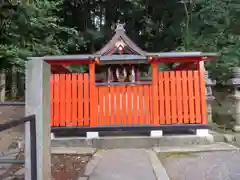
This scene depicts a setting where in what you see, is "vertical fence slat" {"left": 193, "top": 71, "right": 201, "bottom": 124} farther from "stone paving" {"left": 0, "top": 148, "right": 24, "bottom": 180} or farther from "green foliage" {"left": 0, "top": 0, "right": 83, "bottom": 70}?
"green foliage" {"left": 0, "top": 0, "right": 83, "bottom": 70}

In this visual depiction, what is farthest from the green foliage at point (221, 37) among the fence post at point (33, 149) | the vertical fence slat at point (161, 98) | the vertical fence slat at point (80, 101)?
the fence post at point (33, 149)

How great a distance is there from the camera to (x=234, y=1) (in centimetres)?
1120

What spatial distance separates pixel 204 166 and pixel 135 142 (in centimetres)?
218

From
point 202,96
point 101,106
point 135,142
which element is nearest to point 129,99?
point 101,106

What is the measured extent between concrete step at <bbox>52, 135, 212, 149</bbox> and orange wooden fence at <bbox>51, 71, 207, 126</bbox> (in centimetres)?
40

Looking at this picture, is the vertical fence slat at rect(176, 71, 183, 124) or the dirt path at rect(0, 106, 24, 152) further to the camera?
the dirt path at rect(0, 106, 24, 152)

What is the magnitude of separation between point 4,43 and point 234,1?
9941mm

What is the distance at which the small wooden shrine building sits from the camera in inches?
271

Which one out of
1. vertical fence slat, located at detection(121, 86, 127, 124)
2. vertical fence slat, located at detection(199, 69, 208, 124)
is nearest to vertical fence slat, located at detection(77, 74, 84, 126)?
vertical fence slat, located at detection(121, 86, 127, 124)

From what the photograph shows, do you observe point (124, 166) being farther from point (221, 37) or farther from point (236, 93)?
point (221, 37)

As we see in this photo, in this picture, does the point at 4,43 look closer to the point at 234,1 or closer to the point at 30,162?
the point at 30,162

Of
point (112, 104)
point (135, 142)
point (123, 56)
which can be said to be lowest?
point (135, 142)

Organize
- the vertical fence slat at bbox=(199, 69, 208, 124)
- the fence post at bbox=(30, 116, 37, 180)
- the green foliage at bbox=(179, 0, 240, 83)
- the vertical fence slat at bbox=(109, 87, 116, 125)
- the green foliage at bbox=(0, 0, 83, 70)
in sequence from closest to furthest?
1. the fence post at bbox=(30, 116, 37, 180)
2. the vertical fence slat at bbox=(199, 69, 208, 124)
3. the vertical fence slat at bbox=(109, 87, 116, 125)
4. the green foliage at bbox=(0, 0, 83, 70)
5. the green foliage at bbox=(179, 0, 240, 83)

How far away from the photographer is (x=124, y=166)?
4910 millimetres
